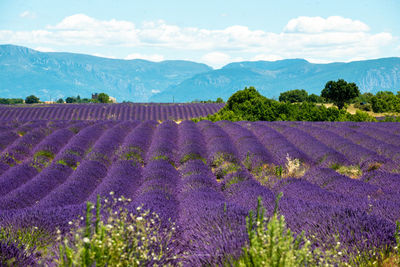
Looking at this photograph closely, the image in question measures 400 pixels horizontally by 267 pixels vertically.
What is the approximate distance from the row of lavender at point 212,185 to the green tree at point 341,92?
4388 centimetres

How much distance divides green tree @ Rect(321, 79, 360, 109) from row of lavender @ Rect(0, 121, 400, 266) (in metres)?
43.9

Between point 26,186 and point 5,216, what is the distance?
3515mm

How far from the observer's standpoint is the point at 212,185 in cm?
749

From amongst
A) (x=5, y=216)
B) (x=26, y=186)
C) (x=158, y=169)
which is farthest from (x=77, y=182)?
(x=5, y=216)

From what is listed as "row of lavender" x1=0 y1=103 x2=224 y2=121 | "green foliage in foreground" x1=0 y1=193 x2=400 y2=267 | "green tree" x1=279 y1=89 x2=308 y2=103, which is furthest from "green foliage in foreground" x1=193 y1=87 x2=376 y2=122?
"green tree" x1=279 y1=89 x2=308 y2=103

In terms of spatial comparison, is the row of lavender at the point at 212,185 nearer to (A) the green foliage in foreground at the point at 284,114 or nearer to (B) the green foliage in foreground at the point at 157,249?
(B) the green foliage in foreground at the point at 157,249

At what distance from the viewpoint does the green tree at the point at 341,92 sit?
5821cm

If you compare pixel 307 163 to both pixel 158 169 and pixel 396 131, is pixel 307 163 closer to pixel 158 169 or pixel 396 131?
pixel 158 169

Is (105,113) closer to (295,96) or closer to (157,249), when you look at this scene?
(157,249)

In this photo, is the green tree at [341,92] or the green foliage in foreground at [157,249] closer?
the green foliage in foreground at [157,249]

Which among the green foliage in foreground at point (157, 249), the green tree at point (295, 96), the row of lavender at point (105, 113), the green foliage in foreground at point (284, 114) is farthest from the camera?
the green tree at point (295, 96)

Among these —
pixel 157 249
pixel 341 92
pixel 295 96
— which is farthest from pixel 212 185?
pixel 295 96

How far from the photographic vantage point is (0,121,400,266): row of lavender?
3.62 m

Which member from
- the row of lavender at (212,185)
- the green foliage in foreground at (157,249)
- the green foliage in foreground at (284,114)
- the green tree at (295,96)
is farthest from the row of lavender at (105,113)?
the green foliage in foreground at (157,249)
